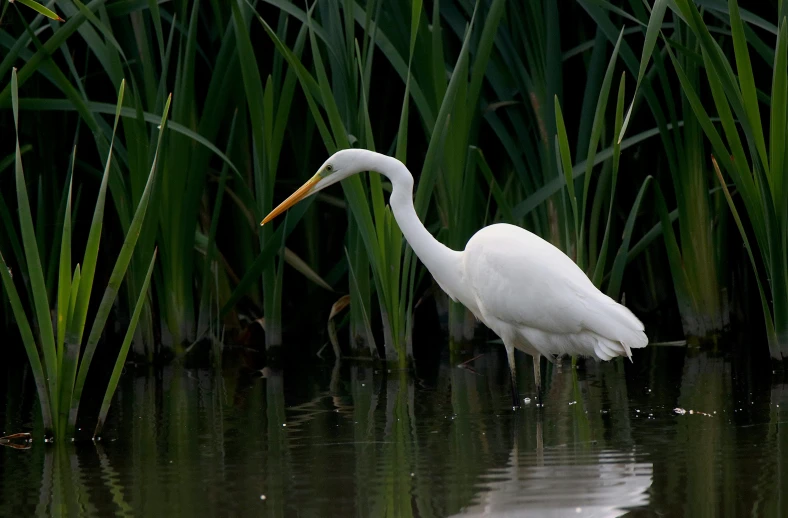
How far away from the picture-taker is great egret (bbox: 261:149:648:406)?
5090 millimetres

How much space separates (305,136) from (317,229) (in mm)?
684

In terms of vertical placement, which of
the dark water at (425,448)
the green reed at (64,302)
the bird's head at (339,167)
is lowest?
the dark water at (425,448)

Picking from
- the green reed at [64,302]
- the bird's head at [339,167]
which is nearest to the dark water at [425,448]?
the green reed at [64,302]

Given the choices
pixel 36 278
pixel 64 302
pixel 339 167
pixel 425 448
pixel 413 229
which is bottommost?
pixel 425 448

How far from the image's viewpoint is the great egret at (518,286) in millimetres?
5090

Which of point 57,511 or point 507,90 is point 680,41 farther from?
point 57,511

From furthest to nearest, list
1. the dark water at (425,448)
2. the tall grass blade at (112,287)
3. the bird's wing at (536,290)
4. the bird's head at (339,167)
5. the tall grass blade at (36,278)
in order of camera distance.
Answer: the bird's head at (339,167) → the bird's wing at (536,290) → the tall grass blade at (112,287) → the tall grass blade at (36,278) → the dark water at (425,448)

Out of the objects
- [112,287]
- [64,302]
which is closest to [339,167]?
[112,287]

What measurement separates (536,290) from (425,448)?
47.2 inches

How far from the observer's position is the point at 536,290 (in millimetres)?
5238

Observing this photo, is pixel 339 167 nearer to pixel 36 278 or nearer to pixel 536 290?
pixel 536 290

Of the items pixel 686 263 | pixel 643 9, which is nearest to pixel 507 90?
pixel 643 9

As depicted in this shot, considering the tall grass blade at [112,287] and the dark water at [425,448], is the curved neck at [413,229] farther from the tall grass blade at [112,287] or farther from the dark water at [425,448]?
the tall grass blade at [112,287]

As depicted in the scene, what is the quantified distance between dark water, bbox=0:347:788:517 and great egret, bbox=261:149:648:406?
32 centimetres
